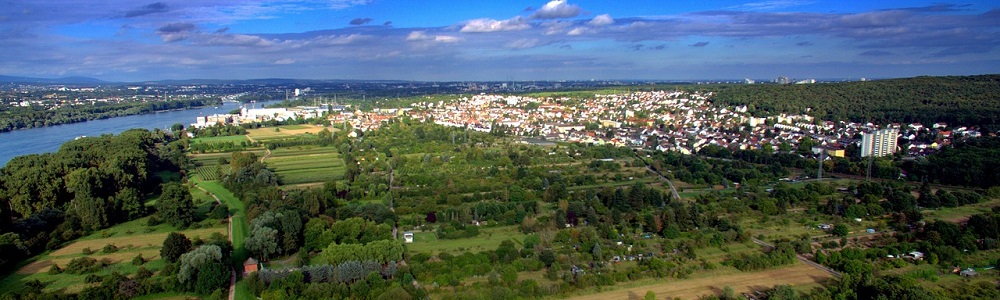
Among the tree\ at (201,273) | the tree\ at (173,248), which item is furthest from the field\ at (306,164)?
the tree\ at (201,273)

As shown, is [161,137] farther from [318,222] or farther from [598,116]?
[598,116]

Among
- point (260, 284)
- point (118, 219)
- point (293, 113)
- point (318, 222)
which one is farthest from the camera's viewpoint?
point (293, 113)

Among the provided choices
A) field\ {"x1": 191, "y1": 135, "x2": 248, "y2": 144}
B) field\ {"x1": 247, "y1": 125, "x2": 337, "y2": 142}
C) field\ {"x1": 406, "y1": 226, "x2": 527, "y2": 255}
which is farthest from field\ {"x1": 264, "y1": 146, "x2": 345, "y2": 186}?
field\ {"x1": 406, "y1": 226, "x2": 527, "y2": 255}

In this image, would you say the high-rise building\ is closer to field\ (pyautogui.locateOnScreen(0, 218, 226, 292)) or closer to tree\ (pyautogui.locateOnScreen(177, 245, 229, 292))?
field\ (pyautogui.locateOnScreen(0, 218, 226, 292))

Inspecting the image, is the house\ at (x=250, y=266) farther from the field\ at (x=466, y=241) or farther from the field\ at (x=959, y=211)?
the field\ at (x=959, y=211)

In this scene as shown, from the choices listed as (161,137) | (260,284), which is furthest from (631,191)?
(161,137)

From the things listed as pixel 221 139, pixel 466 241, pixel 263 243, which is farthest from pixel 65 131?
pixel 466 241
